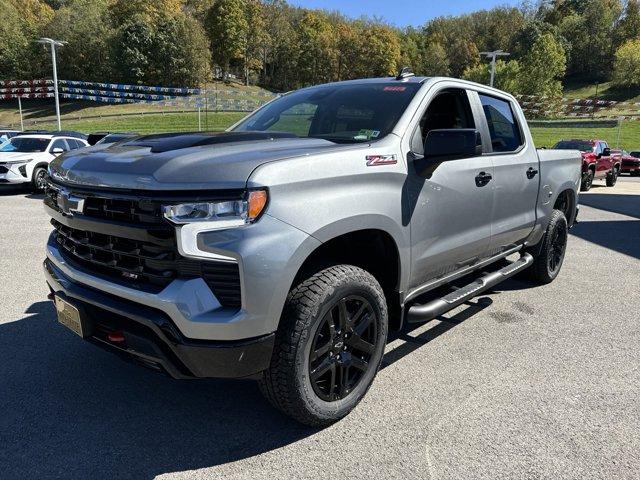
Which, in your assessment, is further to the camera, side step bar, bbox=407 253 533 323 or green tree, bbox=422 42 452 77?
green tree, bbox=422 42 452 77

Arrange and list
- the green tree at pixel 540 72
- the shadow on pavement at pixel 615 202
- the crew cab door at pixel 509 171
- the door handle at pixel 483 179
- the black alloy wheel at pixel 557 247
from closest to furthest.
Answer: the door handle at pixel 483 179 < the crew cab door at pixel 509 171 < the black alloy wheel at pixel 557 247 < the shadow on pavement at pixel 615 202 < the green tree at pixel 540 72

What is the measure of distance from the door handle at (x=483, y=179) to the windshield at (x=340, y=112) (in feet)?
2.62

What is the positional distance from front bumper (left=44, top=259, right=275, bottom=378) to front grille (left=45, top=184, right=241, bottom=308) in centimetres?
13

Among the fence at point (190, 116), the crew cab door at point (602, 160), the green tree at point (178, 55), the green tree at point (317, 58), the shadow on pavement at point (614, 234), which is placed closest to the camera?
the shadow on pavement at point (614, 234)

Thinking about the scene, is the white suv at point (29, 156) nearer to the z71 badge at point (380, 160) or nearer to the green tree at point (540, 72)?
the z71 badge at point (380, 160)

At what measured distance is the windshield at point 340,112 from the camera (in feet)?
10.5

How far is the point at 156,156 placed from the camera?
2.41 m

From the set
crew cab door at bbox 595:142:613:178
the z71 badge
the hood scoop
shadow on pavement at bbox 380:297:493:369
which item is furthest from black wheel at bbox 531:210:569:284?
crew cab door at bbox 595:142:613:178

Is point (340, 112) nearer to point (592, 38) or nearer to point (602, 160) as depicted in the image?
point (602, 160)

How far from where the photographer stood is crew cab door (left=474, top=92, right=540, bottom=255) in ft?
13.1

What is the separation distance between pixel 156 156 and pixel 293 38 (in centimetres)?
10041

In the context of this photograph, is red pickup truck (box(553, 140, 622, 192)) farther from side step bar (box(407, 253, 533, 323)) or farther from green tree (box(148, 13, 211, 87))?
green tree (box(148, 13, 211, 87))

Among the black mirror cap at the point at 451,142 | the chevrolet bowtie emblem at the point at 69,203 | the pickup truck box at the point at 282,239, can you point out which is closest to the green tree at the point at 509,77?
the pickup truck box at the point at 282,239

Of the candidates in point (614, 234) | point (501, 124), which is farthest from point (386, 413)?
point (614, 234)
